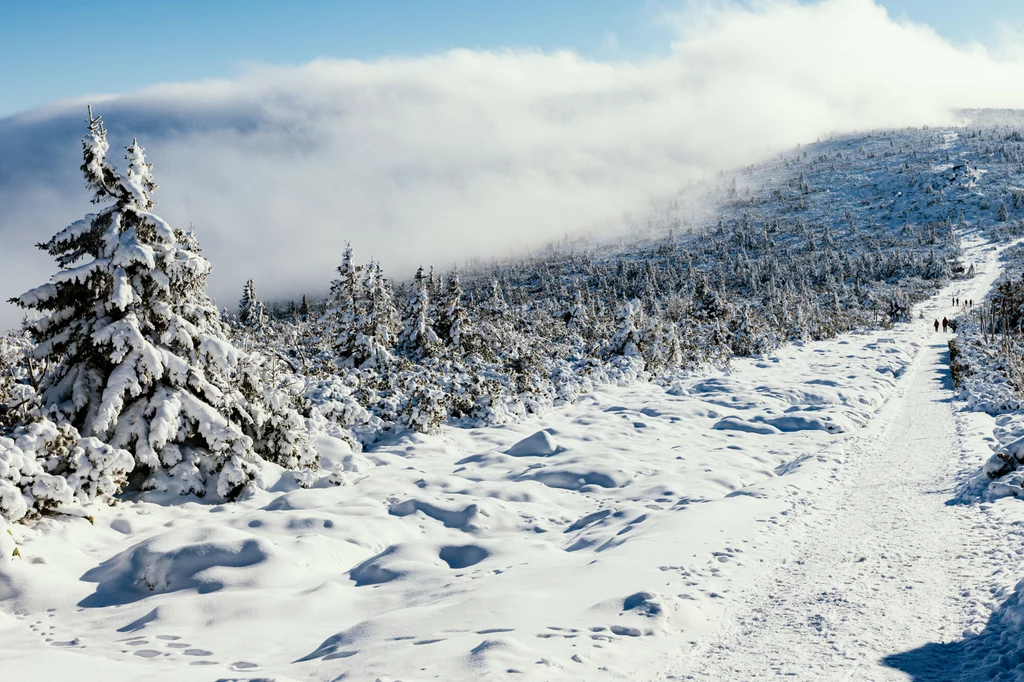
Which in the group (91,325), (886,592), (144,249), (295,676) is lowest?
(886,592)

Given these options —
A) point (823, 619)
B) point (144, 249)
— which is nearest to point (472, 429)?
point (144, 249)

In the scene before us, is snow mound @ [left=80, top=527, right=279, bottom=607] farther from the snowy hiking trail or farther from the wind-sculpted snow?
the snowy hiking trail

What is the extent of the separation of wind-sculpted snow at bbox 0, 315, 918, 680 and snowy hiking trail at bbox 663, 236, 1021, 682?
442mm

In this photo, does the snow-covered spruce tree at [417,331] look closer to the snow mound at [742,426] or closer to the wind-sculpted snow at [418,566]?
the snow mound at [742,426]

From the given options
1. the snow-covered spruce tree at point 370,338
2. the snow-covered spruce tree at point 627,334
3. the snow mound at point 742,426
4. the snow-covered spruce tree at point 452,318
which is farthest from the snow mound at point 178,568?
the snow-covered spruce tree at point 452,318

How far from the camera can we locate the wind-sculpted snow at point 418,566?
5359 millimetres

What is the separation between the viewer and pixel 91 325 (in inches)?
381

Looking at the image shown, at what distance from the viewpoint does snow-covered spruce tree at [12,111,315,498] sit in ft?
30.9

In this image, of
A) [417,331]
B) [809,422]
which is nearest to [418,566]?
[809,422]

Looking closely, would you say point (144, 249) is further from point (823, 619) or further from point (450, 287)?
point (450, 287)

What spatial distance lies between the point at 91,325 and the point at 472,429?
8.87 meters

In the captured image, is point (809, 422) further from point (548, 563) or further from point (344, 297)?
point (344, 297)

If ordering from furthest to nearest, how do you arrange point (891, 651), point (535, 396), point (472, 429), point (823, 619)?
point (535, 396) → point (472, 429) → point (823, 619) → point (891, 651)

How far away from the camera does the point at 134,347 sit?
9461 millimetres
